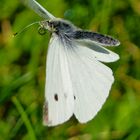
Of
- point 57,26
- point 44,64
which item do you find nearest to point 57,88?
point 57,26

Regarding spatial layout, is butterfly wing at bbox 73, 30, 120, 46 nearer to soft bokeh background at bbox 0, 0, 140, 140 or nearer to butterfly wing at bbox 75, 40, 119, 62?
butterfly wing at bbox 75, 40, 119, 62

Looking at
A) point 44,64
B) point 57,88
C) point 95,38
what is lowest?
point 57,88

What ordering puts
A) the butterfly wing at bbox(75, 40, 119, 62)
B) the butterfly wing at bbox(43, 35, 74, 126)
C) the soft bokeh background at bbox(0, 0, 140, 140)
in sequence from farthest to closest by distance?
the soft bokeh background at bbox(0, 0, 140, 140) < the butterfly wing at bbox(75, 40, 119, 62) < the butterfly wing at bbox(43, 35, 74, 126)

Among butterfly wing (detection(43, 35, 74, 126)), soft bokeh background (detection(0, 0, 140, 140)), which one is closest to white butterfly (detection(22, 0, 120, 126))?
butterfly wing (detection(43, 35, 74, 126))

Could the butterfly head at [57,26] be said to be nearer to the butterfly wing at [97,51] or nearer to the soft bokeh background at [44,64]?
the butterfly wing at [97,51]

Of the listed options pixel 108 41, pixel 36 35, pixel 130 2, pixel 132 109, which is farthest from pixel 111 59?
pixel 130 2

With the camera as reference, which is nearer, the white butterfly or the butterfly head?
the white butterfly

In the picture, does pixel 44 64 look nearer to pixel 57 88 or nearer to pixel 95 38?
pixel 95 38
